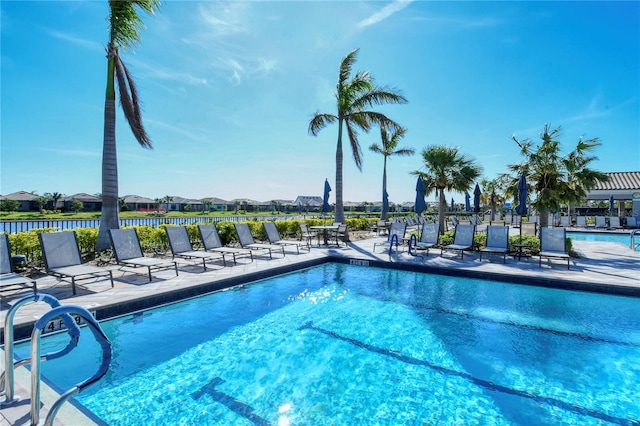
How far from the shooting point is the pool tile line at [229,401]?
303 cm

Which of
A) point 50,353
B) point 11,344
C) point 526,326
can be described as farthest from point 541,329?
point 11,344

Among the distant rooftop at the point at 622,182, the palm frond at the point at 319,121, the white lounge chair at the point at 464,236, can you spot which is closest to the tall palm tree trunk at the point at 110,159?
the palm frond at the point at 319,121

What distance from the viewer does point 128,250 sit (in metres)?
7.20

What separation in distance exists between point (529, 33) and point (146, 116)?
13.7 m

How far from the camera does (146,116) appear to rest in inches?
388

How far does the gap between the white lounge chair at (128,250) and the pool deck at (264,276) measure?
350 millimetres

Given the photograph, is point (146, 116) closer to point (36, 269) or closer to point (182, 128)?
point (36, 269)

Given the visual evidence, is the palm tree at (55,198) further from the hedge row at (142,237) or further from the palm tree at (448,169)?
the palm tree at (448,169)

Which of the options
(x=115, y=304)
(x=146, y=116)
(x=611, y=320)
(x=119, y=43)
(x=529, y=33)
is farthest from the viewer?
(x=529, y=33)

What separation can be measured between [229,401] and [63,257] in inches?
192

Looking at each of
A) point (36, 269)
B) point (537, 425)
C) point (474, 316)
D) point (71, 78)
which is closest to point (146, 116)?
point (71, 78)

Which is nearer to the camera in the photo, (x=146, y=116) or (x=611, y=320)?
(x=611, y=320)

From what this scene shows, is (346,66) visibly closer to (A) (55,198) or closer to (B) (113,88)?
(B) (113,88)

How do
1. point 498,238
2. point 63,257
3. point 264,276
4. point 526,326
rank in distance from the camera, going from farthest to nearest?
point 498,238 → point 264,276 → point 63,257 → point 526,326
